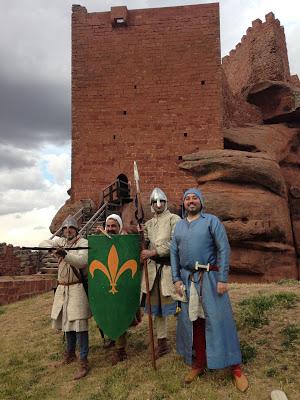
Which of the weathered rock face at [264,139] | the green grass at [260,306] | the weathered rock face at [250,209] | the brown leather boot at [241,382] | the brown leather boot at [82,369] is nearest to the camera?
the brown leather boot at [241,382]

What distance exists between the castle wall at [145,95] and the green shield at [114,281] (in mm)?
9963

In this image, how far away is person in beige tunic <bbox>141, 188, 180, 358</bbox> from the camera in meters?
4.30

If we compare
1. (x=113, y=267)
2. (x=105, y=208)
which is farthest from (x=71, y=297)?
(x=105, y=208)

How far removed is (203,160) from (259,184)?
5.78 ft

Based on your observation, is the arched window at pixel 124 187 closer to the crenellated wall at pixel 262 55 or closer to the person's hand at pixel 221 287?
the crenellated wall at pixel 262 55

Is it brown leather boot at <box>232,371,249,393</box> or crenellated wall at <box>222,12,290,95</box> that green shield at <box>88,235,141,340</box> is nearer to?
brown leather boot at <box>232,371,249,393</box>

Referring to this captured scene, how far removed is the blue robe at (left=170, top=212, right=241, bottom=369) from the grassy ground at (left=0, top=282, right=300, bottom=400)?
0.88ft

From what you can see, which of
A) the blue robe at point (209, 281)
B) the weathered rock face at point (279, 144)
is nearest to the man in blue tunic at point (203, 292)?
the blue robe at point (209, 281)

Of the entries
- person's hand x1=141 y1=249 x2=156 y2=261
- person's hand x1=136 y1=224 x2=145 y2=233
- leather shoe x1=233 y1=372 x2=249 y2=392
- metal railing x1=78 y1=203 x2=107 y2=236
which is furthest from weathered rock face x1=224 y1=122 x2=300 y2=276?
leather shoe x1=233 y1=372 x2=249 y2=392

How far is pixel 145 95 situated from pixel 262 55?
8.06 meters

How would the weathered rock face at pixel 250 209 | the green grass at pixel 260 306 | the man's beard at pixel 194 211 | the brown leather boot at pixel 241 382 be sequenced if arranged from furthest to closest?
the weathered rock face at pixel 250 209 → the green grass at pixel 260 306 → the man's beard at pixel 194 211 → the brown leather boot at pixel 241 382

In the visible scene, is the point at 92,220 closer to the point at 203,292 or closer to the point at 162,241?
the point at 162,241

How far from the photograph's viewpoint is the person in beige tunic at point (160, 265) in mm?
4301

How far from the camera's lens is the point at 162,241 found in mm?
4324
